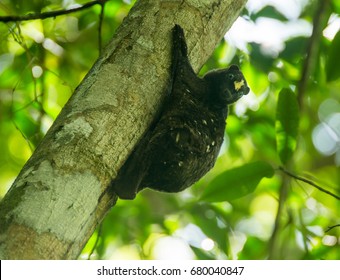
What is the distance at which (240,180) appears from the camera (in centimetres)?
378

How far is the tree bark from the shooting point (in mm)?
2227

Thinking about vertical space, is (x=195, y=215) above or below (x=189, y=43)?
below

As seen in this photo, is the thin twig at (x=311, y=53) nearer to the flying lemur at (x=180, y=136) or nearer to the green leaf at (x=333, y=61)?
the green leaf at (x=333, y=61)

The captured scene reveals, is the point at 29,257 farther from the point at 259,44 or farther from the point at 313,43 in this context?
the point at 259,44

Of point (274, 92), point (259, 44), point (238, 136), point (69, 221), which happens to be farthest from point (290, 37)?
point (69, 221)

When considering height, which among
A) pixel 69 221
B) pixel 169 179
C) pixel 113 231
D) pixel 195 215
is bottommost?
pixel 113 231

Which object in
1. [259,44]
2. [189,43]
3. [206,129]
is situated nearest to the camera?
[189,43]

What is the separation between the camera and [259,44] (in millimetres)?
4688

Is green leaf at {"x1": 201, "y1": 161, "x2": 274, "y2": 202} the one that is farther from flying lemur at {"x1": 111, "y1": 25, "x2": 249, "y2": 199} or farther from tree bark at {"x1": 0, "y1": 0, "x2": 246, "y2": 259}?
tree bark at {"x1": 0, "y1": 0, "x2": 246, "y2": 259}

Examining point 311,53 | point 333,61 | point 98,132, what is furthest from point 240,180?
point 98,132

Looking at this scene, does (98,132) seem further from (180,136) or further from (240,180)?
(240,180)

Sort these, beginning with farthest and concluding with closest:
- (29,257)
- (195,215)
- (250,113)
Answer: (250,113)
(195,215)
(29,257)

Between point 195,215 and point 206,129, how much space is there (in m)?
1.42

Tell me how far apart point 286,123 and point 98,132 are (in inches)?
65.2
